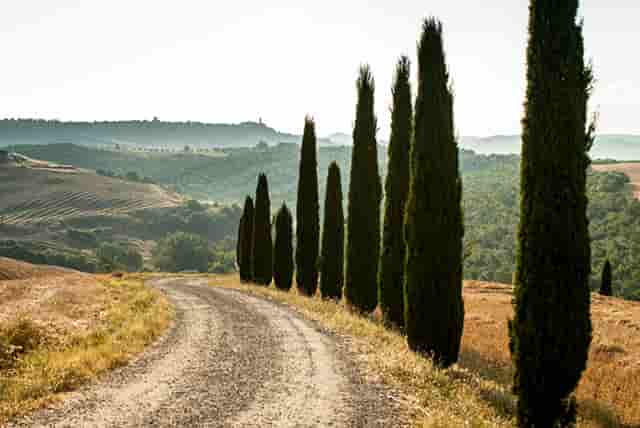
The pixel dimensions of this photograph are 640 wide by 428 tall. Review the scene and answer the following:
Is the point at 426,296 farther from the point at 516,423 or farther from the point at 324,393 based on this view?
the point at 324,393

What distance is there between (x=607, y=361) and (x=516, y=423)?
27.9 feet

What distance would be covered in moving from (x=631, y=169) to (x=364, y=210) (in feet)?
406

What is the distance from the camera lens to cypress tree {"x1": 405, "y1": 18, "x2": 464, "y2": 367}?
47.1 feet

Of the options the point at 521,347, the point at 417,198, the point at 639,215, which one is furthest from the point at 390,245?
the point at 639,215

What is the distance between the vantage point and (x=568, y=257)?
10070 millimetres

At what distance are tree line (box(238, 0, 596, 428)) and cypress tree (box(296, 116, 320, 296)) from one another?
712 centimetres

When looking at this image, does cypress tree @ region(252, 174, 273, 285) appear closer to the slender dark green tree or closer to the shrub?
the slender dark green tree

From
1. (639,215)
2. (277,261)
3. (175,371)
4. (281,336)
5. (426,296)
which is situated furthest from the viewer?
(639,215)

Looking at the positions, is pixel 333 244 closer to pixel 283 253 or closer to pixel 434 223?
pixel 283 253

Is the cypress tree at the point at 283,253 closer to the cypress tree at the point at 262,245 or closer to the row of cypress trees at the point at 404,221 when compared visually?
the row of cypress trees at the point at 404,221

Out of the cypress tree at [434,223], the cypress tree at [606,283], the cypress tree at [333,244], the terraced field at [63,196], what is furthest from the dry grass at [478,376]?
the terraced field at [63,196]

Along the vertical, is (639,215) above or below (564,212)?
below

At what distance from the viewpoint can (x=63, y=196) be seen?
158 m

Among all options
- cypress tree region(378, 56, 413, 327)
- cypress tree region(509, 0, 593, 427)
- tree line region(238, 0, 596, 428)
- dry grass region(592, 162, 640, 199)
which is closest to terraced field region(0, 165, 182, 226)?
dry grass region(592, 162, 640, 199)
